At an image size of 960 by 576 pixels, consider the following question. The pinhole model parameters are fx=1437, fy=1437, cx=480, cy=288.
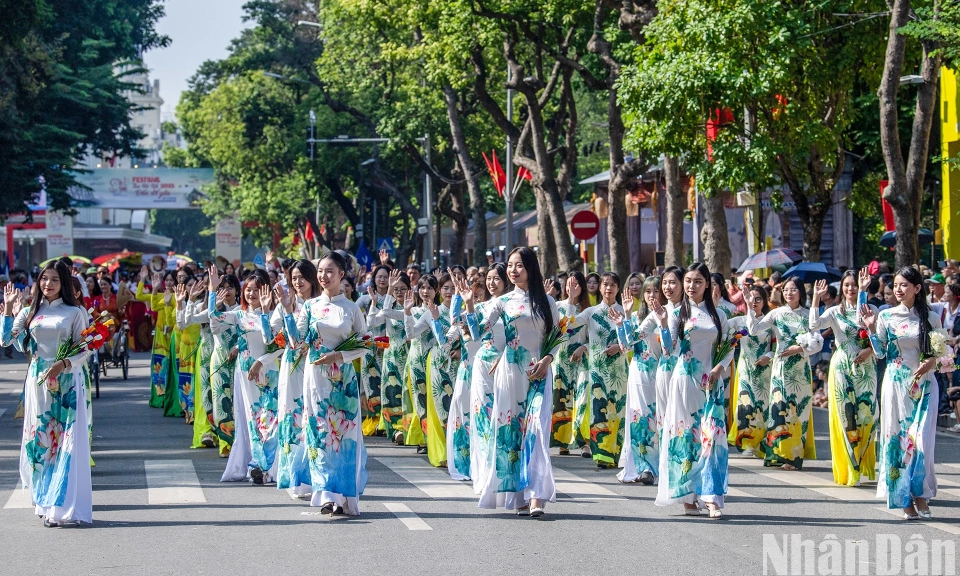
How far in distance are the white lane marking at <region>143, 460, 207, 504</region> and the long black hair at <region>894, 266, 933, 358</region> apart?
5008mm

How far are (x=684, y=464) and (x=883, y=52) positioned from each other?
11779mm

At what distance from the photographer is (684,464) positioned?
9273 mm

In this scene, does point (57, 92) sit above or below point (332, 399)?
above

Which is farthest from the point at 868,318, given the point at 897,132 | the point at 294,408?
the point at 897,132

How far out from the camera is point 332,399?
9.29 metres

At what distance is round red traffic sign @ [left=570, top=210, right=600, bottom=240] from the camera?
78.5 ft

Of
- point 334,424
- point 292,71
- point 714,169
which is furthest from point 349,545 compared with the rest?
point 292,71

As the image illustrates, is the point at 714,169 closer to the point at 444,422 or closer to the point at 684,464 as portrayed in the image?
the point at 444,422

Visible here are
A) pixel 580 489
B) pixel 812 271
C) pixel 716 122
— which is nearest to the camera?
pixel 580 489

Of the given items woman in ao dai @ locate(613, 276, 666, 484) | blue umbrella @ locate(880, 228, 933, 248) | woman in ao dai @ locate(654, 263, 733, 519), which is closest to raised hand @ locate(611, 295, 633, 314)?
woman in ao dai @ locate(613, 276, 666, 484)

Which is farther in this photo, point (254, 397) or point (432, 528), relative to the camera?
point (254, 397)

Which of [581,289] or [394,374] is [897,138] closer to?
[581,289]

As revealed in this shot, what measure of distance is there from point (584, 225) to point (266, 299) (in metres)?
14.2

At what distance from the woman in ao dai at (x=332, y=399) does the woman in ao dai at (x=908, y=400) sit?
3430 mm
